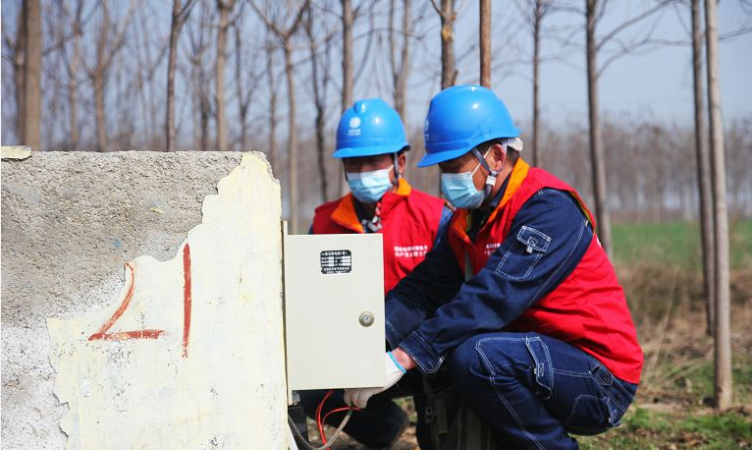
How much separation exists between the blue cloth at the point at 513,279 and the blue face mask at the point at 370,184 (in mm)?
948

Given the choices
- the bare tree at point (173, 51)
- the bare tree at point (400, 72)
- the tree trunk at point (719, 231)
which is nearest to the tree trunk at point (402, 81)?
the bare tree at point (400, 72)

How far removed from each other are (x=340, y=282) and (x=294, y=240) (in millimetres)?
210

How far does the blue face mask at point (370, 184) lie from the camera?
3441 millimetres

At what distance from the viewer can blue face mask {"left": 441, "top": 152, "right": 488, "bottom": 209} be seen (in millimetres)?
2797

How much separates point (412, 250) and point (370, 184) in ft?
1.26

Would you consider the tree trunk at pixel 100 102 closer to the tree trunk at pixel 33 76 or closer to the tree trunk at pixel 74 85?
the tree trunk at pixel 74 85

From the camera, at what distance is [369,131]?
3541mm

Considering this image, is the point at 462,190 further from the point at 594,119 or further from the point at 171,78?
the point at 171,78

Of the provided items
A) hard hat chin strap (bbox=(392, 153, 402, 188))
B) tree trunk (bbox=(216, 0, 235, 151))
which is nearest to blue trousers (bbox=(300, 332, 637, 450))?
hard hat chin strap (bbox=(392, 153, 402, 188))

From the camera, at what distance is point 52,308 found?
2.15 meters

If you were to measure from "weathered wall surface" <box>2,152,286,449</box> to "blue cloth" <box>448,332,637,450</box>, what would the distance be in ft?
2.60

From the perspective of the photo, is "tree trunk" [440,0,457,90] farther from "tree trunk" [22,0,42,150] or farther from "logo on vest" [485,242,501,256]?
"tree trunk" [22,0,42,150]

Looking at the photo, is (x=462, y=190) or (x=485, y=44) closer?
(x=462, y=190)

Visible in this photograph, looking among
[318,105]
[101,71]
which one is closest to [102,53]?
[101,71]
